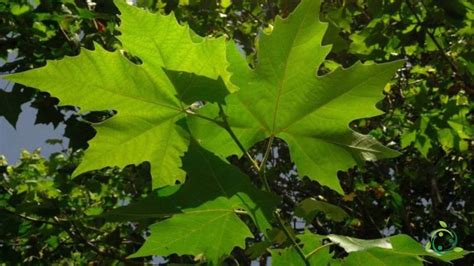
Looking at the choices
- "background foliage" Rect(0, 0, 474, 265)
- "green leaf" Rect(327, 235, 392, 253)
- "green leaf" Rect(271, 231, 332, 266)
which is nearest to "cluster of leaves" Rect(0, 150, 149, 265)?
"background foliage" Rect(0, 0, 474, 265)

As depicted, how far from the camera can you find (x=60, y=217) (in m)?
3.79

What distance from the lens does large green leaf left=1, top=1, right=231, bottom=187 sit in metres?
0.97

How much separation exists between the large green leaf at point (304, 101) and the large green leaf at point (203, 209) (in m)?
0.10

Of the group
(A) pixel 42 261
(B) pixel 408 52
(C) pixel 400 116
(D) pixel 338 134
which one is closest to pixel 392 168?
(C) pixel 400 116

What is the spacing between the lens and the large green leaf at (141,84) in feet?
3.19

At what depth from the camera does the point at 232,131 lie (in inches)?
41.7

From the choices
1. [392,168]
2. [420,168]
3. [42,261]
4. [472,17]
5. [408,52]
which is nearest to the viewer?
[472,17]

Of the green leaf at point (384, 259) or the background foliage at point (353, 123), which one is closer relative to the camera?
the green leaf at point (384, 259)

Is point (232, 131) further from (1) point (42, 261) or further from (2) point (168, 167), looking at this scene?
(1) point (42, 261)

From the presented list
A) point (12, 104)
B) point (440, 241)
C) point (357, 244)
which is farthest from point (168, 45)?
point (12, 104)

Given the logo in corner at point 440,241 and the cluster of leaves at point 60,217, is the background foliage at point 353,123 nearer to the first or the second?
the cluster of leaves at point 60,217

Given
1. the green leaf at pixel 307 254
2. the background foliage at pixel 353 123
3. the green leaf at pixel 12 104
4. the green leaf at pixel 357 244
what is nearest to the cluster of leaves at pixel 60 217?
the background foliage at pixel 353 123

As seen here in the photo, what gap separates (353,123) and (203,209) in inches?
135

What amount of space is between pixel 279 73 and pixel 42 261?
133 inches
